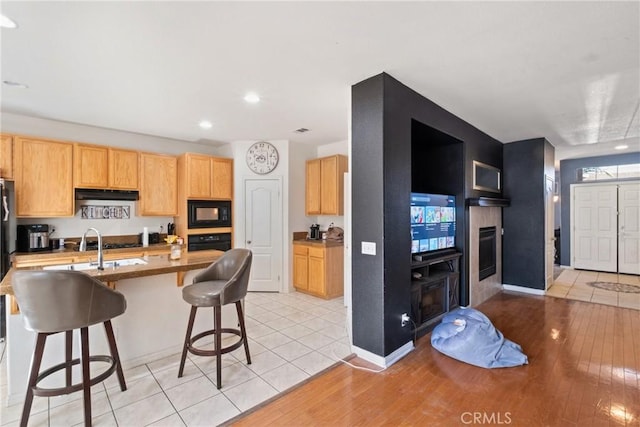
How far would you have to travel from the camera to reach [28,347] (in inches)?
87.8

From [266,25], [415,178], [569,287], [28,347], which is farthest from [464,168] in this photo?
→ [28,347]

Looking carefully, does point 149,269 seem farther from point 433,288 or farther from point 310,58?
point 433,288

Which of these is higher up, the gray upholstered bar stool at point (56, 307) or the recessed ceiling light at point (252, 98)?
the recessed ceiling light at point (252, 98)

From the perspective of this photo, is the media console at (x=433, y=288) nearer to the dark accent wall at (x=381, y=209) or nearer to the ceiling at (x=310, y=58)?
the dark accent wall at (x=381, y=209)

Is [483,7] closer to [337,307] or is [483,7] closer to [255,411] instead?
[255,411]

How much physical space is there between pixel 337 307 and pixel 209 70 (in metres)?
3.41

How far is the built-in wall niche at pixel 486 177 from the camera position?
4379 millimetres

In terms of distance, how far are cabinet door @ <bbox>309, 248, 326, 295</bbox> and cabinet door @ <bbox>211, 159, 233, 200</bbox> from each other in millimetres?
1794

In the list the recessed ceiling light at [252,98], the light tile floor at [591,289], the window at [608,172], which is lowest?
the light tile floor at [591,289]

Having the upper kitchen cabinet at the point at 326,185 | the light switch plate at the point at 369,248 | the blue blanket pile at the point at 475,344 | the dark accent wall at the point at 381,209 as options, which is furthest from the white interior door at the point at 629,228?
the light switch plate at the point at 369,248

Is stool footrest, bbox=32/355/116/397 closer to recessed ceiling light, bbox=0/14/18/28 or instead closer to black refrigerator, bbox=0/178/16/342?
black refrigerator, bbox=0/178/16/342

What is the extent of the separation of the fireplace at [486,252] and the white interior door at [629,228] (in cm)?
376

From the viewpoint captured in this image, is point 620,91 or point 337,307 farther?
point 337,307

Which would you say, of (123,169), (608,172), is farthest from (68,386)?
(608,172)
